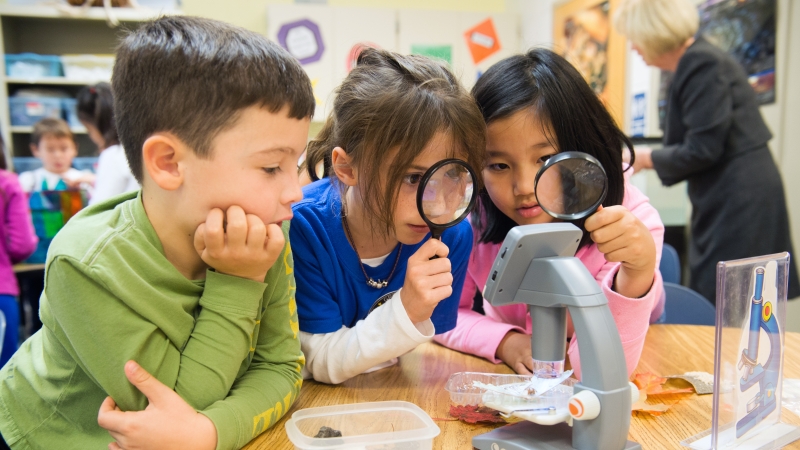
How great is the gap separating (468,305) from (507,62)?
2.09 ft

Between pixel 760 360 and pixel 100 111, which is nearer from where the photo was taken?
pixel 760 360

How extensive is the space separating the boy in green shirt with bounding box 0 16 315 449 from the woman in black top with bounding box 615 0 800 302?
215 centimetres

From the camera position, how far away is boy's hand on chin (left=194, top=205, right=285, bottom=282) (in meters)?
0.91

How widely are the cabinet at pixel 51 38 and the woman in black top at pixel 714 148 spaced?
401cm

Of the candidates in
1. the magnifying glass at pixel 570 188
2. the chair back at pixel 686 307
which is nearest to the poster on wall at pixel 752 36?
the chair back at pixel 686 307

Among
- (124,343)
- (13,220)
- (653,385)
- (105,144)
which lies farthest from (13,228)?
(653,385)

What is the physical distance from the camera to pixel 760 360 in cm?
92

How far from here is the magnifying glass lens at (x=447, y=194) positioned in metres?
1.03

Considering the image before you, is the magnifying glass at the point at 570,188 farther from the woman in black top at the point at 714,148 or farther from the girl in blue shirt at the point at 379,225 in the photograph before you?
the woman in black top at the point at 714,148

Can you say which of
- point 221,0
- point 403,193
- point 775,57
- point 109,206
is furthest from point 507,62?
point 221,0

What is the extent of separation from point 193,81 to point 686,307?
1.65m

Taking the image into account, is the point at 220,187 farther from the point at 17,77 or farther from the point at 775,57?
the point at 17,77

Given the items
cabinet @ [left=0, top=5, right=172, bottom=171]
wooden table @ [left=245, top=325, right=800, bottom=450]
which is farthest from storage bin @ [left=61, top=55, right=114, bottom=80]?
wooden table @ [left=245, top=325, right=800, bottom=450]

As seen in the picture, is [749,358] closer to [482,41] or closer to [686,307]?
[686,307]
